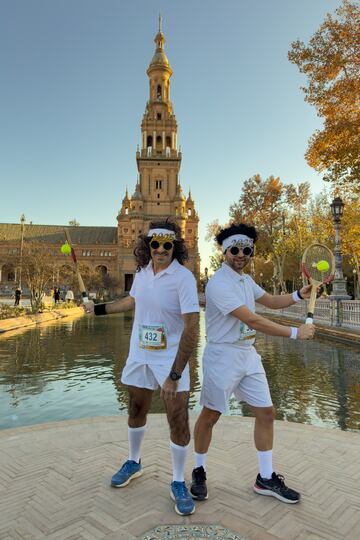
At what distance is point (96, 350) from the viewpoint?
13367 mm

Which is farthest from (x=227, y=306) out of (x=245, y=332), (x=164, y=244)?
(x=164, y=244)

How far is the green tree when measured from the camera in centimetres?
1549

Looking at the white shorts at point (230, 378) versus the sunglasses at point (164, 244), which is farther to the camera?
the sunglasses at point (164, 244)

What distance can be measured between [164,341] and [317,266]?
177cm

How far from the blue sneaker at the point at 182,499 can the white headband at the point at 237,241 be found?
2.09 m

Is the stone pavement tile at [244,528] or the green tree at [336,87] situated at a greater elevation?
the green tree at [336,87]

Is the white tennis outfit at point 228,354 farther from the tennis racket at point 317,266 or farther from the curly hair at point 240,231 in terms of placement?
the tennis racket at point 317,266

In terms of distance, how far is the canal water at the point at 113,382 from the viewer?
6.50 metres

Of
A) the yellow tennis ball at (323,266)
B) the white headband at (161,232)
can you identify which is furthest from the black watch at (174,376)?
the yellow tennis ball at (323,266)

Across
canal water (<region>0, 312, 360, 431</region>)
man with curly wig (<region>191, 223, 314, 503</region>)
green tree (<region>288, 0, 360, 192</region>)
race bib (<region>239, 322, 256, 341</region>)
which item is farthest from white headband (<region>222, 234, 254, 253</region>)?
green tree (<region>288, 0, 360, 192</region>)

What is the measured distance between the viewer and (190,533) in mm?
2756

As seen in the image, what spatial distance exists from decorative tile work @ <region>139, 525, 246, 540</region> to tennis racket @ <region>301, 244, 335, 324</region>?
6.60 ft

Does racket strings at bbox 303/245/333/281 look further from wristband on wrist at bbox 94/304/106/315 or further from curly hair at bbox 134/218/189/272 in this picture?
wristband on wrist at bbox 94/304/106/315

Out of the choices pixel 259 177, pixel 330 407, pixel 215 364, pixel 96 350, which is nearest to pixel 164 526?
pixel 215 364
